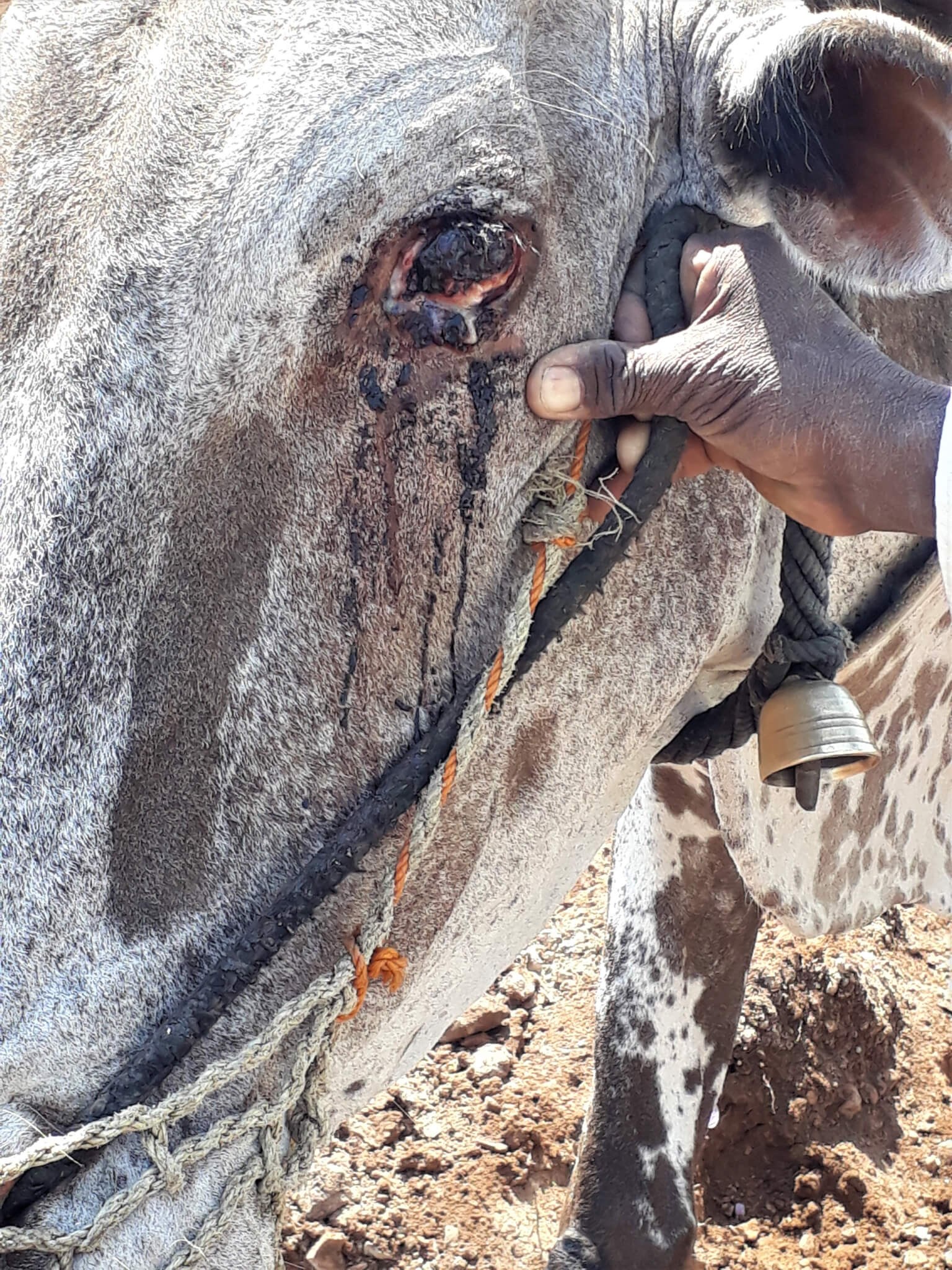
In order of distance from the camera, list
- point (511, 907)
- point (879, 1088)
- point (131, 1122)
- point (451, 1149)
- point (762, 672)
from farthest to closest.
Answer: point (879, 1088) → point (451, 1149) → point (762, 672) → point (511, 907) → point (131, 1122)

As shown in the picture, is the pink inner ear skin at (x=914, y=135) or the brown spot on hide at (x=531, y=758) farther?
the brown spot on hide at (x=531, y=758)

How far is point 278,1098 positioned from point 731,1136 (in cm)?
245

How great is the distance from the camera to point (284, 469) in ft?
4.98

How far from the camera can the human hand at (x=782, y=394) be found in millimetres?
1561

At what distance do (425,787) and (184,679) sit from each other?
12.2 inches

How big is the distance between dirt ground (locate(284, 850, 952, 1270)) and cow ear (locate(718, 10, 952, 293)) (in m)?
2.60

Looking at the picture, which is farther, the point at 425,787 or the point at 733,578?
the point at 733,578

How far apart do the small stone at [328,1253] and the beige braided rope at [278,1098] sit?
1.72 metres

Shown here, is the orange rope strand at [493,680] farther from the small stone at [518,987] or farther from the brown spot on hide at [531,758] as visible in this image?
the small stone at [518,987]

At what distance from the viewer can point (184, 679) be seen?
1495 millimetres

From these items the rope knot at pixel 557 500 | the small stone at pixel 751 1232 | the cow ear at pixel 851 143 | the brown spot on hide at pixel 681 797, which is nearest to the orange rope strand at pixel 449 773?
the rope knot at pixel 557 500

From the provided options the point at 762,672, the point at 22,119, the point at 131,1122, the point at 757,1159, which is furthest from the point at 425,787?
the point at 757,1159

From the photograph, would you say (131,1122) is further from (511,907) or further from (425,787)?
(511,907)

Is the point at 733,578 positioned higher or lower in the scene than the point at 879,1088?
higher
